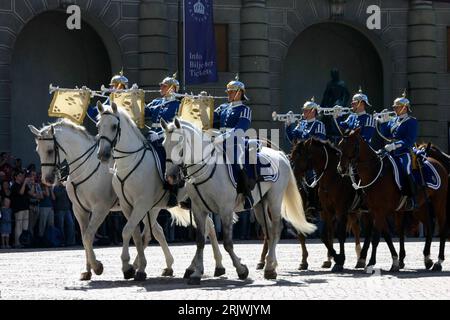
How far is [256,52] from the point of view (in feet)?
119

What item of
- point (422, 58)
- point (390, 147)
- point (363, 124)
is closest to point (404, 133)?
point (390, 147)

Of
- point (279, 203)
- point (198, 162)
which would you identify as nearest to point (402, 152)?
point (279, 203)

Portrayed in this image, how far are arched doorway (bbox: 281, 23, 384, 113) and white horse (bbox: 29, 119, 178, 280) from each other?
19609 mm

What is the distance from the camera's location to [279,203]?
20719 mm

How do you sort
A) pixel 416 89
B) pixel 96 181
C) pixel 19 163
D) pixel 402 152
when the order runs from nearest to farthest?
pixel 96 181
pixel 402 152
pixel 19 163
pixel 416 89

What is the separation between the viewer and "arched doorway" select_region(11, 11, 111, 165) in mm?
34938

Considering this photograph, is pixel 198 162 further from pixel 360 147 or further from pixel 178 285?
pixel 360 147

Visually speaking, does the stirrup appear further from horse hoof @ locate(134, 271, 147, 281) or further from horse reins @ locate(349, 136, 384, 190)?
horse hoof @ locate(134, 271, 147, 281)

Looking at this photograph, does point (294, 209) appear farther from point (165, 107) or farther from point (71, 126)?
point (71, 126)

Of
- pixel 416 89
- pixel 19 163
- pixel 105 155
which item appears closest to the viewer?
pixel 105 155

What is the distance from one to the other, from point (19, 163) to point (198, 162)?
494 inches

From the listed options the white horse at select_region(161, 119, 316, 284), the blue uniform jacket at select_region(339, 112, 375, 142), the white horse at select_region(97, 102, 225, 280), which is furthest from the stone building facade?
the white horse at select_region(97, 102, 225, 280)

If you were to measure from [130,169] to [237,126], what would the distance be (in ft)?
6.53

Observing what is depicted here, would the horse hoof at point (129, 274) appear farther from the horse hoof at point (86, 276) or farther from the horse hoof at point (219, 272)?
the horse hoof at point (219, 272)
